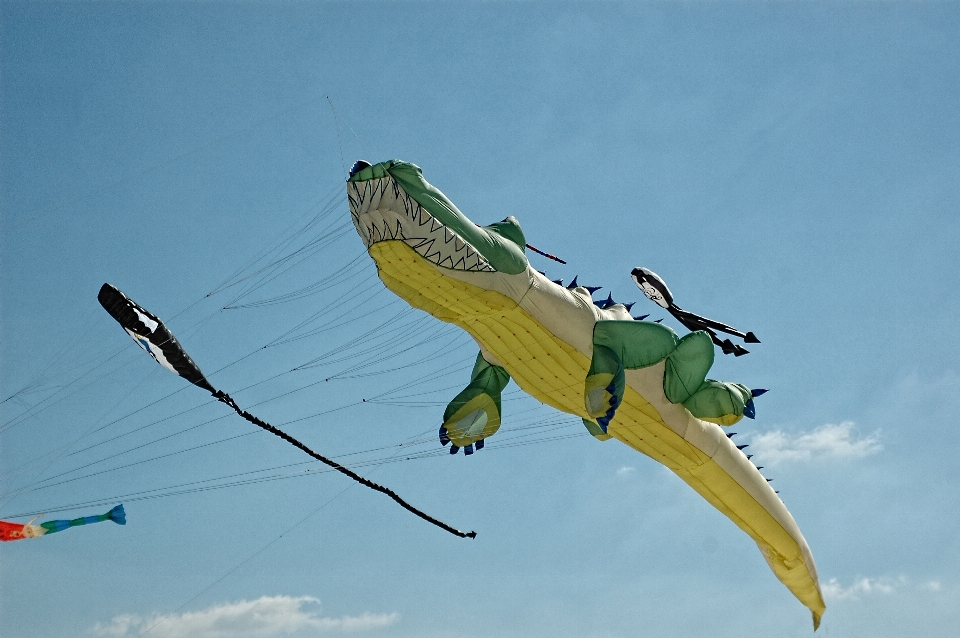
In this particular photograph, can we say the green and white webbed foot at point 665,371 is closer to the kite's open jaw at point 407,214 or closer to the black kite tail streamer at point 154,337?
the kite's open jaw at point 407,214

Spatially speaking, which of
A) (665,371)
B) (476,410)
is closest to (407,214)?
(476,410)

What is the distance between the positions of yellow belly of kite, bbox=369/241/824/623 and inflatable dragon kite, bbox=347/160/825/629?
0.6 inches

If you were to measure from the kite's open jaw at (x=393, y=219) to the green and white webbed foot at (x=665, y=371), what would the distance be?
2826 millimetres

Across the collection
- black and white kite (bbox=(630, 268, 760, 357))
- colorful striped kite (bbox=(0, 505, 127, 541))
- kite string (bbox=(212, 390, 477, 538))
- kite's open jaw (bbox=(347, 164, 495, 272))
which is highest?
black and white kite (bbox=(630, 268, 760, 357))

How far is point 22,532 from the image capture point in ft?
37.7

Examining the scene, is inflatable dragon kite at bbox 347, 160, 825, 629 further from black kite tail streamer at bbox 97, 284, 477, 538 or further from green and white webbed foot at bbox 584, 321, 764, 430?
black kite tail streamer at bbox 97, 284, 477, 538

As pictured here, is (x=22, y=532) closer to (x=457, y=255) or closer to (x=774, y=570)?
(x=457, y=255)

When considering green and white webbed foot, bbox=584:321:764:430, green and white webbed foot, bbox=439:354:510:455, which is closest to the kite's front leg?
green and white webbed foot, bbox=584:321:764:430

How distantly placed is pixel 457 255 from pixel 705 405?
463 centimetres

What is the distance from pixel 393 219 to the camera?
12.8 m

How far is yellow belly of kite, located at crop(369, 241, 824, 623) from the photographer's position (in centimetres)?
1331

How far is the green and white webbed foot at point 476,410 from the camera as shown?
15.7 metres

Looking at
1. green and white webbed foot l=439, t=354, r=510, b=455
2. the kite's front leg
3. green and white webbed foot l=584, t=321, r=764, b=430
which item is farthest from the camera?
green and white webbed foot l=439, t=354, r=510, b=455

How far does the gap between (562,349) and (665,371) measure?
182 centimetres
